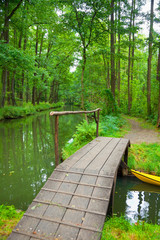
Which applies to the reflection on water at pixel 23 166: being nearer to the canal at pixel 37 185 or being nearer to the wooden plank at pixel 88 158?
the canal at pixel 37 185

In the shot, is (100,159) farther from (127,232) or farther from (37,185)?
(37,185)

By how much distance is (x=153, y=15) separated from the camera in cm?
1372

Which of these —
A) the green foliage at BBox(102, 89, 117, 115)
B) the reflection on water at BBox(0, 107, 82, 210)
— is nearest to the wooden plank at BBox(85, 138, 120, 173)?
the reflection on water at BBox(0, 107, 82, 210)

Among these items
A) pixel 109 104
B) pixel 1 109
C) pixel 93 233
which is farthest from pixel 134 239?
pixel 1 109

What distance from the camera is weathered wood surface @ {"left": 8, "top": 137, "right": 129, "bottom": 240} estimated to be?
2346 mm

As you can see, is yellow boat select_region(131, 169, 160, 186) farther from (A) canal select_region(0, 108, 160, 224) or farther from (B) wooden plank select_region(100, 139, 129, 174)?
(B) wooden plank select_region(100, 139, 129, 174)

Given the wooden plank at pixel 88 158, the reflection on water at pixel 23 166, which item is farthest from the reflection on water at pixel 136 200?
the reflection on water at pixel 23 166

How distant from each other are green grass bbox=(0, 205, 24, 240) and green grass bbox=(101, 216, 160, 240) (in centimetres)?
154

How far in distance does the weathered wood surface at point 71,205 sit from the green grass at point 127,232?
1.53ft

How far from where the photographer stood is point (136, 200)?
462cm

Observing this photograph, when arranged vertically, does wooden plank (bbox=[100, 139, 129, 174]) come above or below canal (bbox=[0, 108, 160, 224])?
above

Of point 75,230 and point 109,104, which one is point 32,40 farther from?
point 75,230

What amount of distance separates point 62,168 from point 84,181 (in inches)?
25.6

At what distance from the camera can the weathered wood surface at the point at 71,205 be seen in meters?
2.35
